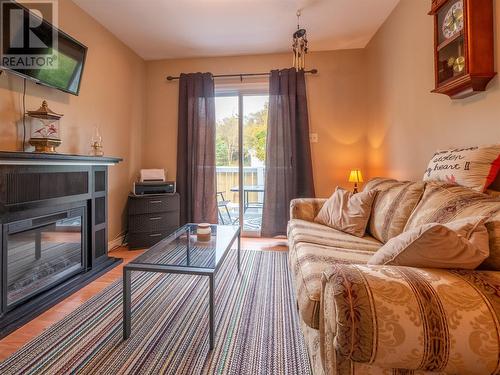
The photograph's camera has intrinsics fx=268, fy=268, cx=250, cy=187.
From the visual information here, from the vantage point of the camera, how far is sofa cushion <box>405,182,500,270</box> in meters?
0.87

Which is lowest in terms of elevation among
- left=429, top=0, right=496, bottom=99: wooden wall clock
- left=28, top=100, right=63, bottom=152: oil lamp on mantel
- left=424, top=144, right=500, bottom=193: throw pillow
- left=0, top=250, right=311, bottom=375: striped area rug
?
left=0, top=250, right=311, bottom=375: striped area rug

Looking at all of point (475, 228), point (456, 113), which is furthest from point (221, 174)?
point (475, 228)

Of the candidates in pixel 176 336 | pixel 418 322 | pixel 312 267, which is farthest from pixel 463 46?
pixel 176 336

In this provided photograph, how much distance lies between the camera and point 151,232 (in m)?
3.23

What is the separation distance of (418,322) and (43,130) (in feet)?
8.40

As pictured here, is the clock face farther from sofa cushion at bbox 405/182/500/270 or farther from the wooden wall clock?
sofa cushion at bbox 405/182/500/270

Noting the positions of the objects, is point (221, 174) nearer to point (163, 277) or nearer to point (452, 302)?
point (163, 277)

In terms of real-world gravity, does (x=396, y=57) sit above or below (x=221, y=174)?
above

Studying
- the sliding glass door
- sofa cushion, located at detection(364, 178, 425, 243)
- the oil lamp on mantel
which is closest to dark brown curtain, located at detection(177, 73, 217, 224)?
the sliding glass door

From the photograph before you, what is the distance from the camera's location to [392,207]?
1.77 m

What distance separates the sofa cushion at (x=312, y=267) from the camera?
1.08 meters

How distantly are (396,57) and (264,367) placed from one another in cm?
283

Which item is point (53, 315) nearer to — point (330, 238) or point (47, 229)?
point (47, 229)

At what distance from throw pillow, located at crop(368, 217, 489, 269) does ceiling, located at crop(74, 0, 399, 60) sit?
8.05 feet
